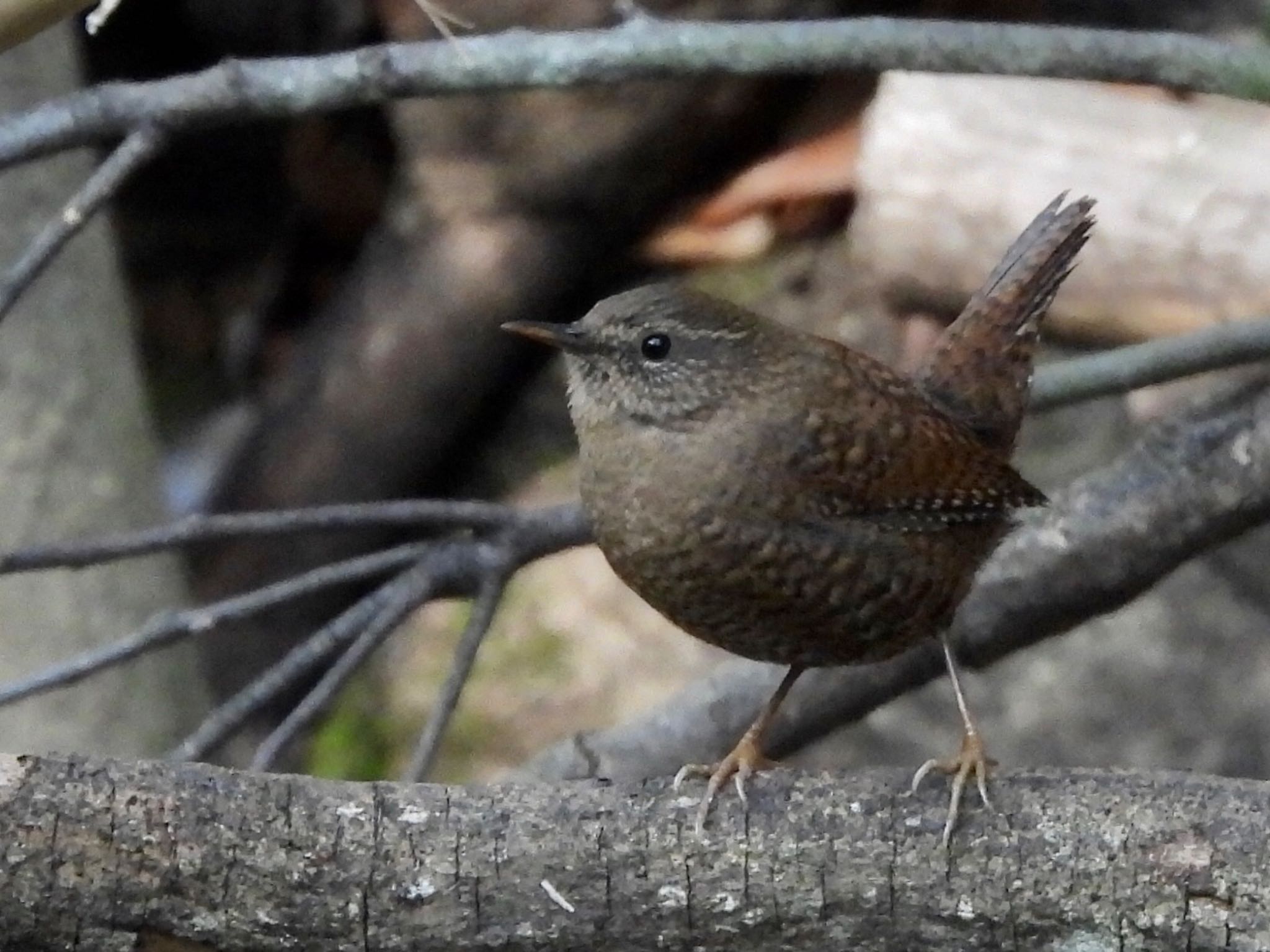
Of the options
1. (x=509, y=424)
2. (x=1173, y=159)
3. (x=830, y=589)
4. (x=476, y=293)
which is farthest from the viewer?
(x=509, y=424)

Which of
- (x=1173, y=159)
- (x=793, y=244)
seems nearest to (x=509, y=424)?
(x=793, y=244)

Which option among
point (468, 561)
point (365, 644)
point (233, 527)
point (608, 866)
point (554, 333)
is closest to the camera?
point (608, 866)

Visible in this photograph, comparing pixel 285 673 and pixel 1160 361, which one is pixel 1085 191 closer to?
pixel 1160 361

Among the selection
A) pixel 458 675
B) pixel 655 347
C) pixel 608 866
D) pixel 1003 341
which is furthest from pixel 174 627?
pixel 1003 341

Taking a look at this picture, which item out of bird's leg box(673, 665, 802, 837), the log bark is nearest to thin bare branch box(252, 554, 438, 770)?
bird's leg box(673, 665, 802, 837)

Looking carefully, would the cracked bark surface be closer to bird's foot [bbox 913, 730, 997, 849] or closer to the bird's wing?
bird's foot [bbox 913, 730, 997, 849]

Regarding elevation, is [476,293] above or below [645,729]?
above

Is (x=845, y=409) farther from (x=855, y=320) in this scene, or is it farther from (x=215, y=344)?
(x=215, y=344)
